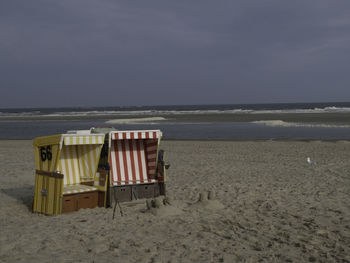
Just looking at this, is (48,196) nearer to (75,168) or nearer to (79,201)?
(79,201)

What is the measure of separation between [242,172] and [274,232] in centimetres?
600

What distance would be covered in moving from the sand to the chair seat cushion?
437mm

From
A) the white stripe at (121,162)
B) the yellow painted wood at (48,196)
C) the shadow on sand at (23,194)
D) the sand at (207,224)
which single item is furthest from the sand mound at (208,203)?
the shadow on sand at (23,194)

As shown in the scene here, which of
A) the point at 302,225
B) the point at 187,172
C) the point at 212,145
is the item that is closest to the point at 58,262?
the point at 302,225

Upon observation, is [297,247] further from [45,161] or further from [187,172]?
[187,172]

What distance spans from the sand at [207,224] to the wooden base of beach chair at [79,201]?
0.18 metres

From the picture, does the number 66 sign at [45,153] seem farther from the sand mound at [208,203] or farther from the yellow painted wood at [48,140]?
the sand mound at [208,203]

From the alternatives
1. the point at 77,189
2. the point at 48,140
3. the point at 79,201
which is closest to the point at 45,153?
the point at 48,140

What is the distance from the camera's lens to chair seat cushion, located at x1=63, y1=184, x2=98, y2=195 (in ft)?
26.3

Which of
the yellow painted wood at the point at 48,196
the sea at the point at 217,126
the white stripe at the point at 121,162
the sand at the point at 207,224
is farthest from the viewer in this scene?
the sea at the point at 217,126

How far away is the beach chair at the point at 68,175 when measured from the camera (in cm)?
778

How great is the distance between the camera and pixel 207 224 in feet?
22.7

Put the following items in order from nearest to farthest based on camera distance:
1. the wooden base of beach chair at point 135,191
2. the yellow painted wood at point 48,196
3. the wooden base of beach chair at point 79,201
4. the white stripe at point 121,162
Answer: the yellow painted wood at point 48,196, the wooden base of beach chair at point 79,201, the wooden base of beach chair at point 135,191, the white stripe at point 121,162

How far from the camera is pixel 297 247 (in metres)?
5.72
